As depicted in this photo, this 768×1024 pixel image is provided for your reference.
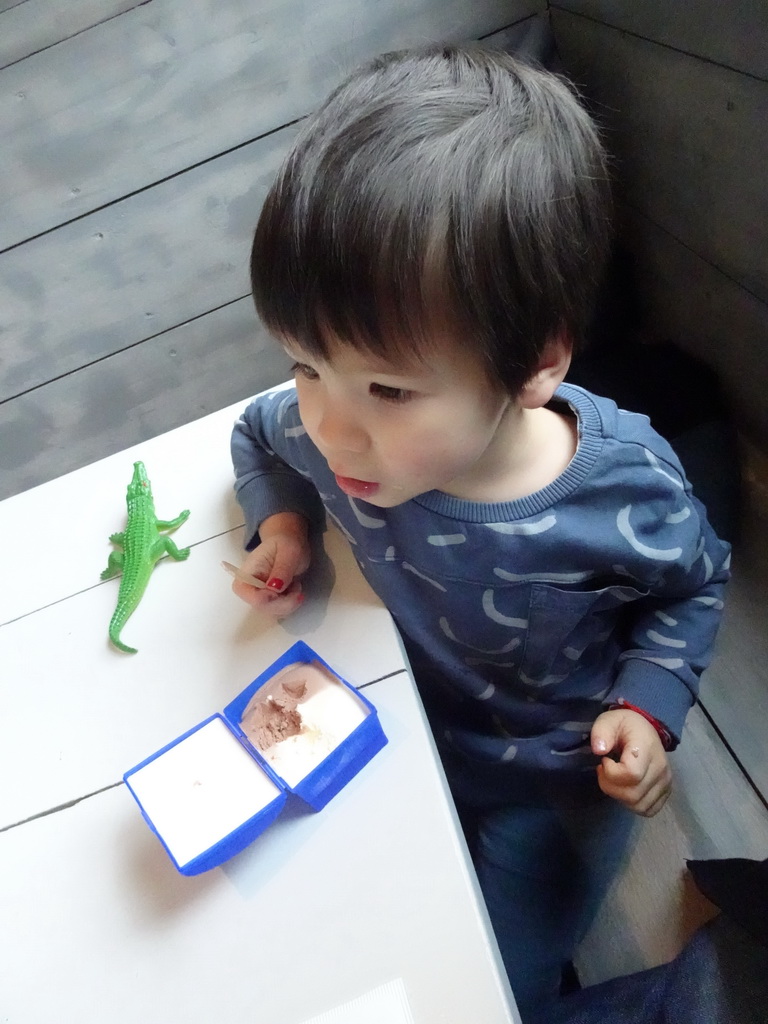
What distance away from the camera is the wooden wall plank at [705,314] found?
3.02 feet

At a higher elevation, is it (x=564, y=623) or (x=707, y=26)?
(x=707, y=26)

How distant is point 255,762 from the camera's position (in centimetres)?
50

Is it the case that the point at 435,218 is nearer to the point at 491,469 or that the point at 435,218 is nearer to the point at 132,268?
the point at 491,469

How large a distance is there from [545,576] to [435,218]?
0.96ft

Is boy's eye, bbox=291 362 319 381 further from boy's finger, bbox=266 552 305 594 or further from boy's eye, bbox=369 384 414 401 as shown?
boy's finger, bbox=266 552 305 594

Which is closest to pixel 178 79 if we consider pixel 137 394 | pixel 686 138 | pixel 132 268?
pixel 132 268

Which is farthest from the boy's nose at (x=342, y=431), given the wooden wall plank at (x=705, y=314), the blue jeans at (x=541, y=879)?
the wooden wall plank at (x=705, y=314)

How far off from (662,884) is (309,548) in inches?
22.5

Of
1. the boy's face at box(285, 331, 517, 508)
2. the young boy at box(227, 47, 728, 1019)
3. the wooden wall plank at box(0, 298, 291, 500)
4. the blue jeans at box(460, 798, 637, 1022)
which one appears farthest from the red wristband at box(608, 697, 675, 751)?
the wooden wall plank at box(0, 298, 291, 500)

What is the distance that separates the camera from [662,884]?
0.83 meters

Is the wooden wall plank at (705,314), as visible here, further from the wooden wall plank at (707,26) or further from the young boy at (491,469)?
the young boy at (491,469)

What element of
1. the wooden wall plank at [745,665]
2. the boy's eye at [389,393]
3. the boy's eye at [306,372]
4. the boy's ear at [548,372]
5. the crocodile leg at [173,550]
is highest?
the boy's eye at [306,372]

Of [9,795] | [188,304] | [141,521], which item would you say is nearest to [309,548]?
[141,521]

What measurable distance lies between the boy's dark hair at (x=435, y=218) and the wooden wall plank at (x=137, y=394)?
956 mm
